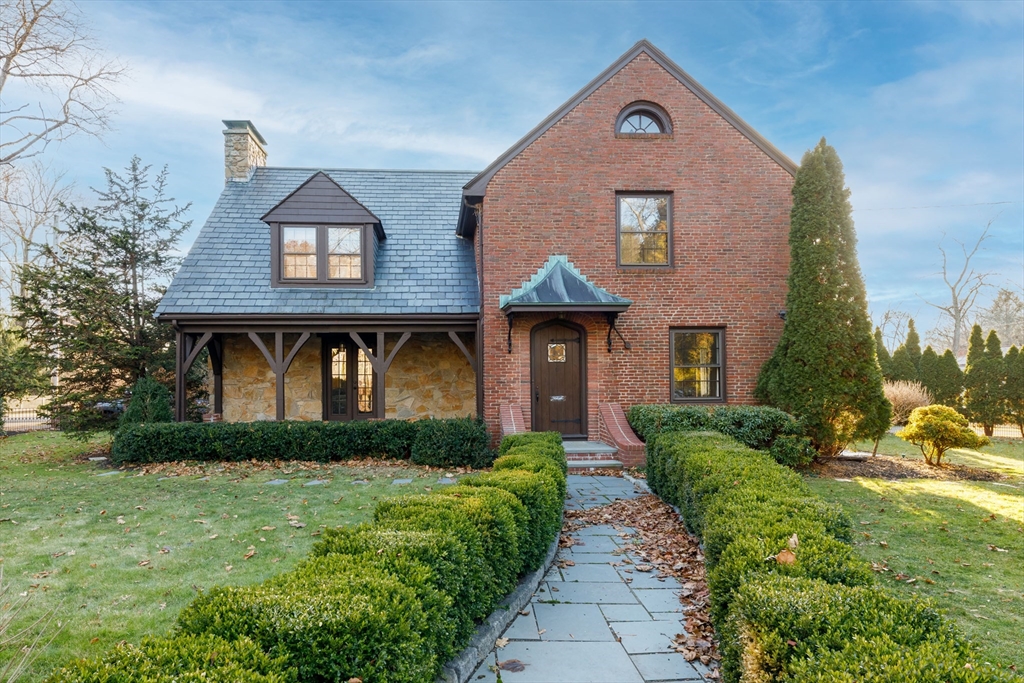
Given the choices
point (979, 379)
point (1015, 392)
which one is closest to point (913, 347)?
point (979, 379)

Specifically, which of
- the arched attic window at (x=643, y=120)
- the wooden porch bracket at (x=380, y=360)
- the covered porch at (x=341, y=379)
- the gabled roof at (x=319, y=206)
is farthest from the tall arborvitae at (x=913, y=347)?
the gabled roof at (x=319, y=206)

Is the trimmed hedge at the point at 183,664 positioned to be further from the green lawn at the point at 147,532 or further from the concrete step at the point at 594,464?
the concrete step at the point at 594,464

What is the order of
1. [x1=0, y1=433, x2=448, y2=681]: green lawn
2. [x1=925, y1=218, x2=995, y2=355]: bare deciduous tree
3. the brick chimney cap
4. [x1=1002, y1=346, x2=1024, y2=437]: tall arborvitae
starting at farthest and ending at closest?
[x1=925, y1=218, x2=995, y2=355]: bare deciduous tree → [x1=1002, y1=346, x2=1024, y2=437]: tall arborvitae → the brick chimney cap → [x1=0, y1=433, x2=448, y2=681]: green lawn

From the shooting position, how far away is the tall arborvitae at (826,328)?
10.1 m

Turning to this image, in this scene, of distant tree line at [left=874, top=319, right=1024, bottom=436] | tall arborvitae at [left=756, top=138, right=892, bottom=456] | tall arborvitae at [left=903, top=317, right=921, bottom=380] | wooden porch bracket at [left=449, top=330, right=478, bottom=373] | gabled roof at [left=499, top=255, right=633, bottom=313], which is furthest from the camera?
tall arborvitae at [left=903, top=317, right=921, bottom=380]

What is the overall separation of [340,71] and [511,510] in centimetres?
1437

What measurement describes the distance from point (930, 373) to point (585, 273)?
Result: 14165 mm

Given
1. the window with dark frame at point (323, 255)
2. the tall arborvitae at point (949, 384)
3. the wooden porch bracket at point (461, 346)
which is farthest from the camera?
the tall arborvitae at point (949, 384)

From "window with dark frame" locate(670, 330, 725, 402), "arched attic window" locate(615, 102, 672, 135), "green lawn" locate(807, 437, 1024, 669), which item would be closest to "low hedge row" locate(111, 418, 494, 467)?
"window with dark frame" locate(670, 330, 725, 402)

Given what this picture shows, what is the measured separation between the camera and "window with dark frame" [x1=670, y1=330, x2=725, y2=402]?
465 inches

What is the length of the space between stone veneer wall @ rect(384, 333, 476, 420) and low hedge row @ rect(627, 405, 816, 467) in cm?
494

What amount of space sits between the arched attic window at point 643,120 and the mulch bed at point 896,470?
24.1 ft

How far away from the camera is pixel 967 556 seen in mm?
5449

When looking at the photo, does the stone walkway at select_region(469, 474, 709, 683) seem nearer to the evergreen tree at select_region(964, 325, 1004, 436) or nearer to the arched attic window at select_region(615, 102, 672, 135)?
the arched attic window at select_region(615, 102, 672, 135)
